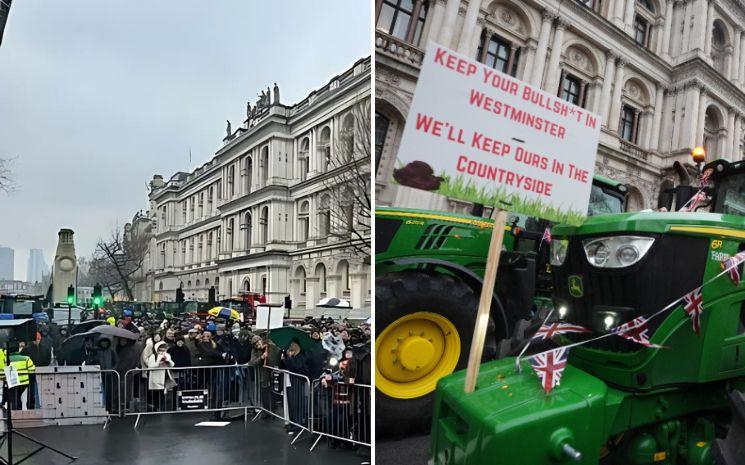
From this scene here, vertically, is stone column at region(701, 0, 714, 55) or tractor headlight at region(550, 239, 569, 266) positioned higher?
stone column at region(701, 0, 714, 55)

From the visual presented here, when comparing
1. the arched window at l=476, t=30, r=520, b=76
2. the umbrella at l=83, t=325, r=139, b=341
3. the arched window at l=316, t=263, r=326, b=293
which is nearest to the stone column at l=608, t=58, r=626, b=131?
the arched window at l=476, t=30, r=520, b=76

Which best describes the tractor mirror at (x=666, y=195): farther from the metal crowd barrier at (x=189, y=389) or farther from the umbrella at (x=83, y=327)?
the umbrella at (x=83, y=327)

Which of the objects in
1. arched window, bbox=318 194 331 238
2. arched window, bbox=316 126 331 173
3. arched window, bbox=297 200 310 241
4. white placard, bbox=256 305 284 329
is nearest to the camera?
white placard, bbox=256 305 284 329

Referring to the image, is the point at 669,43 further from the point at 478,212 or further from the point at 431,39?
the point at 431,39

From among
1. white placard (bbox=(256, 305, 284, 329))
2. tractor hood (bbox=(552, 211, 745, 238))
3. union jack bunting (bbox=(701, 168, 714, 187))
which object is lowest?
white placard (bbox=(256, 305, 284, 329))

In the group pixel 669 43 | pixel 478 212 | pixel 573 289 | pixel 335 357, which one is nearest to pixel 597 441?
pixel 573 289

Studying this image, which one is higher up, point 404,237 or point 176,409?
point 404,237

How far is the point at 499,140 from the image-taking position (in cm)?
216

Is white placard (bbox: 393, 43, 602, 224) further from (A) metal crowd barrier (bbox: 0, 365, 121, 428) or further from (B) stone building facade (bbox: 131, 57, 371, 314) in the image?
(B) stone building facade (bbox: 131, 57, 371, 314)

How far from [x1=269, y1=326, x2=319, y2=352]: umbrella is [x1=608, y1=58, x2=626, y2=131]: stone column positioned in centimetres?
650

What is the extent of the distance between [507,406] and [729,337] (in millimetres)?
1294

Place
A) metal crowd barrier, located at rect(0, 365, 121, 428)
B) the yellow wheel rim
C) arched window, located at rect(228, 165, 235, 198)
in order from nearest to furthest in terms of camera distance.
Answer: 1. the yellow wheel rim
2. metal crowd barrier, located at rect(0, 365, 121, 428)
3. arched window, located at rect(228, 165, 235, 198)

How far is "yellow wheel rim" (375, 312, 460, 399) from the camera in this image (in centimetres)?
269

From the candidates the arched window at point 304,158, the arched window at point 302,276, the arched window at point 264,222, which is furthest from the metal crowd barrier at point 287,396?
the arched window at point 264,222
